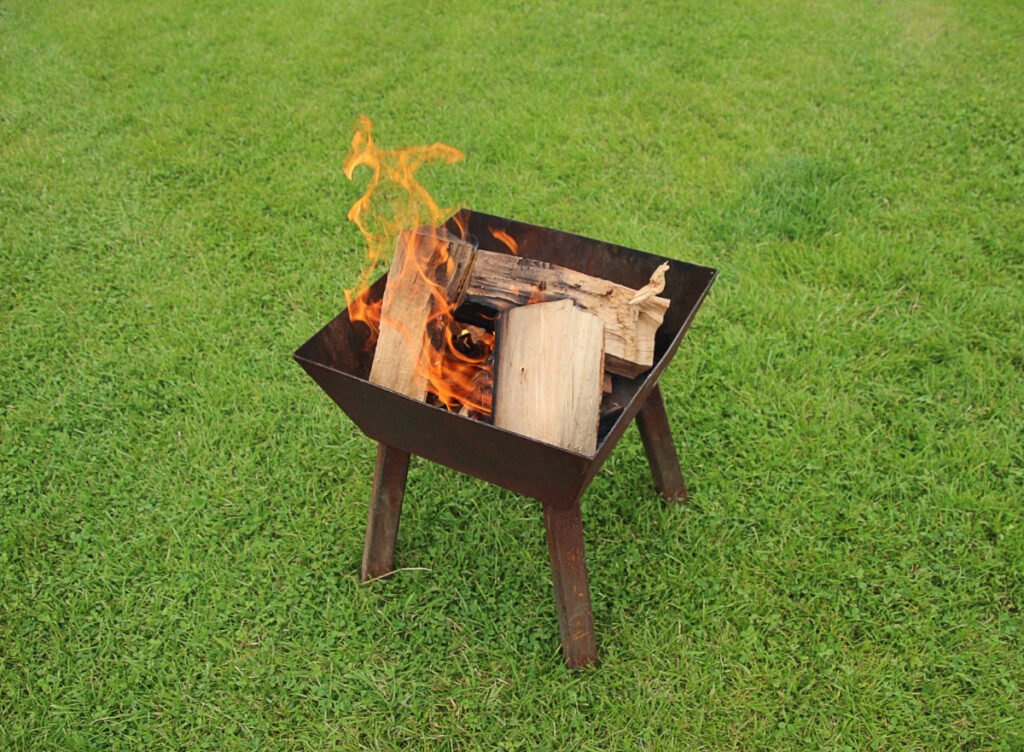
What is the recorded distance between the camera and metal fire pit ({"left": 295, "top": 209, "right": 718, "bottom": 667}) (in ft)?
5.47

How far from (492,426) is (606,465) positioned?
1.18 metres

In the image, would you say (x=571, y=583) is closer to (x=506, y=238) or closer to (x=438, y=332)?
(x=438, y=332)

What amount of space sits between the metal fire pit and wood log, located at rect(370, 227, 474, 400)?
107mm

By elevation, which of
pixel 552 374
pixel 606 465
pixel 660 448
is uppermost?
pixel 552 374

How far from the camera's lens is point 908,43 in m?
4.94

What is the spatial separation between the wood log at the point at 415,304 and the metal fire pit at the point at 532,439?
0.11 metres

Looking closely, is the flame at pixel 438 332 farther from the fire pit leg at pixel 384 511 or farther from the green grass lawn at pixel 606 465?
the green grass lawn at pixel 606 465

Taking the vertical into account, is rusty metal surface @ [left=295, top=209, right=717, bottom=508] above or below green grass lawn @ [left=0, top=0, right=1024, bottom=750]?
above

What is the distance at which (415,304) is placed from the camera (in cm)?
192

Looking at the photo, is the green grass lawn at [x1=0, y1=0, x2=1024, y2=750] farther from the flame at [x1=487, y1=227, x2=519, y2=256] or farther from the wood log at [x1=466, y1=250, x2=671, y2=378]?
the flame at [x1=487, y1=227, x2=519, y2=256]

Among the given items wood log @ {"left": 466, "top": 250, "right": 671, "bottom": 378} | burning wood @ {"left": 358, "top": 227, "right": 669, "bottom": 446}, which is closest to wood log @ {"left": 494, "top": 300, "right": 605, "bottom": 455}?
burning wood @ {"left": 358, "top": 227, "right": 669, "bottom": 446}

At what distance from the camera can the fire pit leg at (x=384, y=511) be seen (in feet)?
6.99

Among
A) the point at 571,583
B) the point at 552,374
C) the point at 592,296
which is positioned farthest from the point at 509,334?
the point at 571,583

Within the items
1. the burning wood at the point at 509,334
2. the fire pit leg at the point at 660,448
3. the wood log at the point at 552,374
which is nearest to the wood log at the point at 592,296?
the burning wood at the point at 509,334
